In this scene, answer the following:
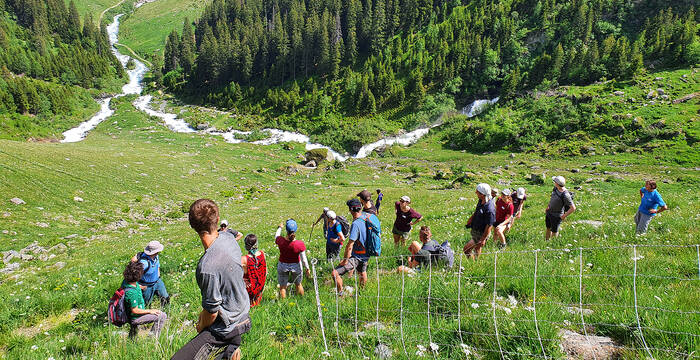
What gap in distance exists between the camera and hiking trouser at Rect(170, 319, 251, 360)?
3113 mm

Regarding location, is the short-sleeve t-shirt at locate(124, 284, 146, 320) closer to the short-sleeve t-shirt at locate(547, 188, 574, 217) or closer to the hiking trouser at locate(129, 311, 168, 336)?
the hiking trouser at locate(129, 311, 168, 336)

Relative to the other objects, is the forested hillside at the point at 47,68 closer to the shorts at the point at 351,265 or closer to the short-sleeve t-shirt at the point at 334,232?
the short-sleeve t-shirt at the point at 334,232

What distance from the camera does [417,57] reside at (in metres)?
87.4

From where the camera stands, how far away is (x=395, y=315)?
488cm

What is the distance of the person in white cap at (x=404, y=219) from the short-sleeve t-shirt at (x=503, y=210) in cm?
237

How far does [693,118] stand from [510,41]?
4930 centimetres

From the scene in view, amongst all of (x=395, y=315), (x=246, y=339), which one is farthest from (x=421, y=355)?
(x=246, y=339)

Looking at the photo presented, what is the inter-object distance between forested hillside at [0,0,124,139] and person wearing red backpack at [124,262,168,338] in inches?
2491

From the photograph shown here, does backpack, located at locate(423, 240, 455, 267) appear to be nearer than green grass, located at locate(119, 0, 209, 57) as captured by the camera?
Yes

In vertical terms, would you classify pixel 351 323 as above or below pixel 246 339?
below

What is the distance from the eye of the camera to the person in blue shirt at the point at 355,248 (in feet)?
20.7

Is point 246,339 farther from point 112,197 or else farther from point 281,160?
point 281,160

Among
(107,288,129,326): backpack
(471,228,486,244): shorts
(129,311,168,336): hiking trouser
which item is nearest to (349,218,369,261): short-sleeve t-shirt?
(471,228,486,244): shorts

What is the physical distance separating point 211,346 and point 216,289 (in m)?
0.72
